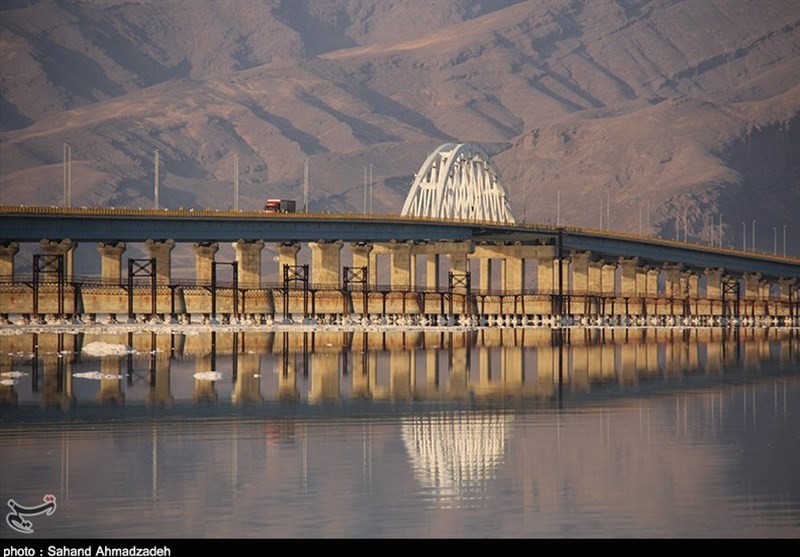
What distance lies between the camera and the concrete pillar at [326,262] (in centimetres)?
19138

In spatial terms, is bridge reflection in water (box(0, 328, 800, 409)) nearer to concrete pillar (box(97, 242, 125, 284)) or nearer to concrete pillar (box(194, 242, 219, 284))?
concrete pillar (box(97, 242, 125, 284))

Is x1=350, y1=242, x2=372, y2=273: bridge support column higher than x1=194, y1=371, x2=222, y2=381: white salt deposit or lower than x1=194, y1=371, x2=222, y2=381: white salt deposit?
higher

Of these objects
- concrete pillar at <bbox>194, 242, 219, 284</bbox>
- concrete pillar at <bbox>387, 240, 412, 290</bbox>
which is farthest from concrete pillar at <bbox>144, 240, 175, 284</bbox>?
concrete pillar at <bbox>387, 240, 412, 290</bbox>

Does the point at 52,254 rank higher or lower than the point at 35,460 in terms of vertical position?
higher

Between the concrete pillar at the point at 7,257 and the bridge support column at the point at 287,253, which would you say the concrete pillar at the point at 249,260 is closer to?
the bridge support column at the point at 287,253

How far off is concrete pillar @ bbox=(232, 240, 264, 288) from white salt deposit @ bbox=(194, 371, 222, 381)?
300 feet

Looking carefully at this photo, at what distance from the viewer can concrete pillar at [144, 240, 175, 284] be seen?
177 meters

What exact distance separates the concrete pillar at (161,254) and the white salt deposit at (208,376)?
8205 centimetres

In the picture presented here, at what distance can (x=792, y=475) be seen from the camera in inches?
2164

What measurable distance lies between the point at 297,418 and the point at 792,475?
22.3 meters

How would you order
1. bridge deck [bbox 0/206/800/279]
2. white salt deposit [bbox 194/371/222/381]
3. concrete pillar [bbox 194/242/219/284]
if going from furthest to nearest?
concrete pillar [bbox 194/242/219/284] < bridge deck [bbox 0/206/800/279] < white salt deposit [bbox 194/371/222/381]

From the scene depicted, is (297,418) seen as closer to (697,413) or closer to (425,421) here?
(425,421)

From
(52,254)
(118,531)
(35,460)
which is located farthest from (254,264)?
(118,531)
